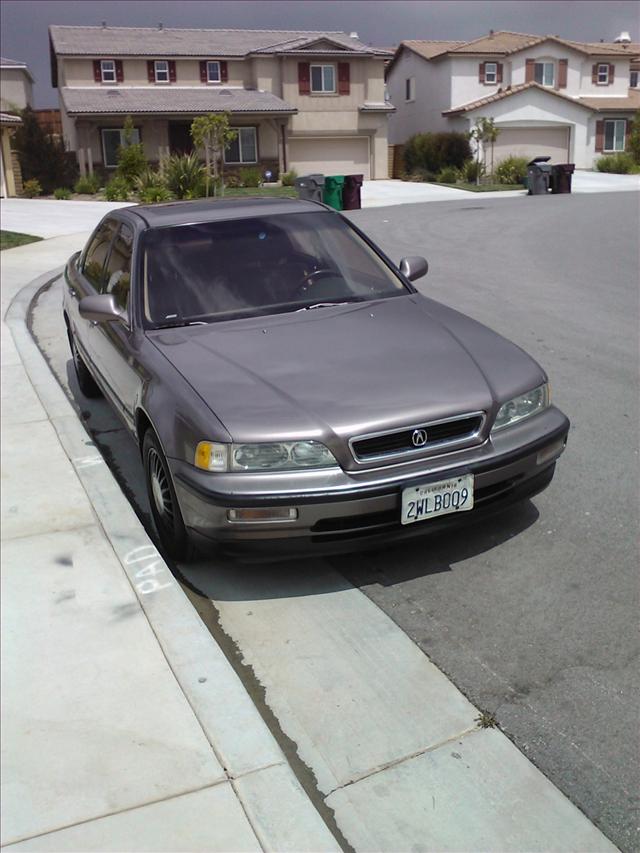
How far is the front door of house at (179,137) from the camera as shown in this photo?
38.9 m

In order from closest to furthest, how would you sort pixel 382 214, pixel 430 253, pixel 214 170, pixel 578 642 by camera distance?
pixel 578 642 < pixel 430 253 < pixel 382 214 < pixel 214 170

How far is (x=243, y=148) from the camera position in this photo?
1567 inches

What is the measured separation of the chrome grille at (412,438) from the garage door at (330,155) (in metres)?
38.1

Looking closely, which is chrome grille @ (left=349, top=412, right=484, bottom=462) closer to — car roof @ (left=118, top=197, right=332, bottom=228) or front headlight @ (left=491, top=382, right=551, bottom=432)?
front headlight @ (left=491, top=382, right=551, bottom=432)

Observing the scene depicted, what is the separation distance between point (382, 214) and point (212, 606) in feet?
65.5

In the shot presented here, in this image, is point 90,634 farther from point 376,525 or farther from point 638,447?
point 638,447

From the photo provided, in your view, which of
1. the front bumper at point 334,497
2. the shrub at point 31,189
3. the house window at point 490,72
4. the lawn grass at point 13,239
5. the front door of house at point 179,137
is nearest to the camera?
the front bumper at point 334,497

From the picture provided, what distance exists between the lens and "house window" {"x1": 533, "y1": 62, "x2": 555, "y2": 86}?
4684 centimetres

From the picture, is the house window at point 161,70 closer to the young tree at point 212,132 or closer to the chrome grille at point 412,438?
the young tree at point 212,132

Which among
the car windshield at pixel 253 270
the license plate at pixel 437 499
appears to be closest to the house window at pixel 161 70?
the car windshield at pixel 253 270

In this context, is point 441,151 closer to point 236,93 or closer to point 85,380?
point 236,93

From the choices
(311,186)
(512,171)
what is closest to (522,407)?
(311,186)

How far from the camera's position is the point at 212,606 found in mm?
4016

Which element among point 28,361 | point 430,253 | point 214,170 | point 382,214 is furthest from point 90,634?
point 214,170
